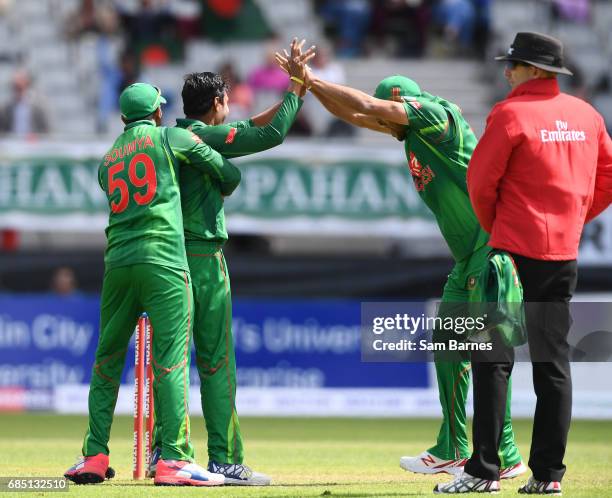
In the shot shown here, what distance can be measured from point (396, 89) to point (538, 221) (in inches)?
63.3

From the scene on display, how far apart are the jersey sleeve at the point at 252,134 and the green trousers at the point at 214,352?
594 millimetres

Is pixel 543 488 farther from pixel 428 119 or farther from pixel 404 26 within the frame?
pixel 404 26

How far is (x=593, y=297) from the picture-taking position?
52.1 ft

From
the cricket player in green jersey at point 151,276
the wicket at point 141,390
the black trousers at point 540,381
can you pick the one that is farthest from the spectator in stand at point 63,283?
the black trousers at point 540,381

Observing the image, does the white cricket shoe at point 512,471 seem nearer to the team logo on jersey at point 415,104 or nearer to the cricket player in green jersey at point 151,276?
the cricket player in green jersey at point 151,276

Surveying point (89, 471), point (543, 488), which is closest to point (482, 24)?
point (89, 471)

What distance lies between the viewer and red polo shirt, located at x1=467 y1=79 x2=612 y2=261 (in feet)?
21.8

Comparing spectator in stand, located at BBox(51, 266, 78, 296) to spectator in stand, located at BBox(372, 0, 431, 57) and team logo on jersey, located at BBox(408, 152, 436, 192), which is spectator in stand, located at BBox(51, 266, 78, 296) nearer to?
spectator in stand, located at BBox(372, 0, 431, 57)

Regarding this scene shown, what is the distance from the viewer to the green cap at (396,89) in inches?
309

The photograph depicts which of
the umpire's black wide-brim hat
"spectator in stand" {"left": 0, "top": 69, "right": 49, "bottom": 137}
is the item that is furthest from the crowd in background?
the umpire's black wide-brim hat

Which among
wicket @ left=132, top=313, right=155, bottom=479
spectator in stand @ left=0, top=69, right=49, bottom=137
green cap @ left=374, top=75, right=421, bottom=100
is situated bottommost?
wicket @ left=132, top=313, right=155, bottom=479

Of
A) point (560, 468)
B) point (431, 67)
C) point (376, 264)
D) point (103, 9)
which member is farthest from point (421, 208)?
point (560, 468)

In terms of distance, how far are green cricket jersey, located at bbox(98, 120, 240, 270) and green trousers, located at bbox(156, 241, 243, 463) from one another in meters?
0.26

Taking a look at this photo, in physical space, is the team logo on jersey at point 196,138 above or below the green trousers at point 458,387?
above
